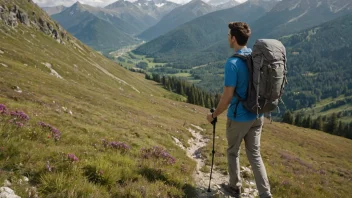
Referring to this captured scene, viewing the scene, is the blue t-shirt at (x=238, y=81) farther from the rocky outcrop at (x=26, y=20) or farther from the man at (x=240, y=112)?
the rocky outcrop at (x=26, y=20)

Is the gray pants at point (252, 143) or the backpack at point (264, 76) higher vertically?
the backpack at point (264, 76)

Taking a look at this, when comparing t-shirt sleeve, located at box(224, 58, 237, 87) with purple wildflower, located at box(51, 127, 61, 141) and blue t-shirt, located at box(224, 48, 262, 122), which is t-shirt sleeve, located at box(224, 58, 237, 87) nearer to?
blue t-shirt, located at box(224, 48, 262, 122)

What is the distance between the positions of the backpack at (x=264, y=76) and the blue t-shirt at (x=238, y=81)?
0.14 metres

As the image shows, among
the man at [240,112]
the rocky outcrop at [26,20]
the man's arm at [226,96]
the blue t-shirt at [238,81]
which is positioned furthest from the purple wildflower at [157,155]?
the rocky outcrop at [26,20]

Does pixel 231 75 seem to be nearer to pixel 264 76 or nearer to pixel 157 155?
pixel 264 76

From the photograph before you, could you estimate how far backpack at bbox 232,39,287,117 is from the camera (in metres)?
7.27

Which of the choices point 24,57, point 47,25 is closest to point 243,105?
point 24,57

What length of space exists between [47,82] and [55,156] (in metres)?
34.1

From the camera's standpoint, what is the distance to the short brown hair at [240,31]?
302 inches

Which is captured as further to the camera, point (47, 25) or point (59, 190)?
point (47, 25)

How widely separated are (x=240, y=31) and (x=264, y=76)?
1.54 m

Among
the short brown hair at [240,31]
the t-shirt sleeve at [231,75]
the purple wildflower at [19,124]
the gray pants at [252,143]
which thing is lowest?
the purple wildflower at [19,124]

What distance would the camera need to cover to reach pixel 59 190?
5.98 m

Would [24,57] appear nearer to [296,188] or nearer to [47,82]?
[47,82]
